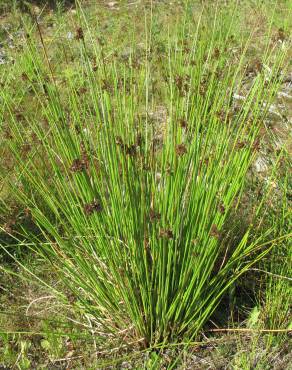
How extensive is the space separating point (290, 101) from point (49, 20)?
3.12 m

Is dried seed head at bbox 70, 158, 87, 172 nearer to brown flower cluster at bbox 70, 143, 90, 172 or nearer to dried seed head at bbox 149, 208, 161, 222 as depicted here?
brown flower cluster at bbox 70, 143, 90, 172

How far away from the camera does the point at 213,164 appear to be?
61.1 inches

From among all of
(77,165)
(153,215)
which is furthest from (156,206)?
(77,165)

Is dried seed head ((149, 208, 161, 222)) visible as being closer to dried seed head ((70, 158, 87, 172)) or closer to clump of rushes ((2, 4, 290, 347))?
clump of rushes ((2, 4, 290, 347))

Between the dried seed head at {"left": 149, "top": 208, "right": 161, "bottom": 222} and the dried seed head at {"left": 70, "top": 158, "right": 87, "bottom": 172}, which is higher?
the dried seed head at {"left": 70, "top": 158, "right": 87, "bottom": 172}

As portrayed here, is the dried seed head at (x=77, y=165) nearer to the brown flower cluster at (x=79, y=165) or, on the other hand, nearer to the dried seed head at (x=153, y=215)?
the brown flower cluster at (x=79, y=165)

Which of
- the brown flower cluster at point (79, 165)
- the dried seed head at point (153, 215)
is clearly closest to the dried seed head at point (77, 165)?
the brown flower cluster at point (79, 165)

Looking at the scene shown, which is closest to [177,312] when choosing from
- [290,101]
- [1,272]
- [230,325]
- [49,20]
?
[230,325]

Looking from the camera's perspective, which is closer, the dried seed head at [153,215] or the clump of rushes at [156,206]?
the dried seed head at [153,215]

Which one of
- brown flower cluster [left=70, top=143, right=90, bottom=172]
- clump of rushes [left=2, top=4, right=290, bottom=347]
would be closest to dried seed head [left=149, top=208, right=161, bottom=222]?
clump of rushes [left=2, top=4, right=290, bottom=347]

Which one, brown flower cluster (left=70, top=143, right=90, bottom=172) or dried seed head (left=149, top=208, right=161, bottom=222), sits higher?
brown flower cluster (left=70, top=143, right=90, bottom=172)

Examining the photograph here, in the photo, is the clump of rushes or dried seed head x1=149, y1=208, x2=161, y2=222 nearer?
dried seed head x1=149, y1=208, x2=161, y2=222

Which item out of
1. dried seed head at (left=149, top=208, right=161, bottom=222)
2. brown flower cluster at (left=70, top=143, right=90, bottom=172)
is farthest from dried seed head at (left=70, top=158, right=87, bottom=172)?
dried seed head at (left=149, top=208, right=161, bottom=222)

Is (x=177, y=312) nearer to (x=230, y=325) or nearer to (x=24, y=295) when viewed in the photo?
(x=230, y=325)
